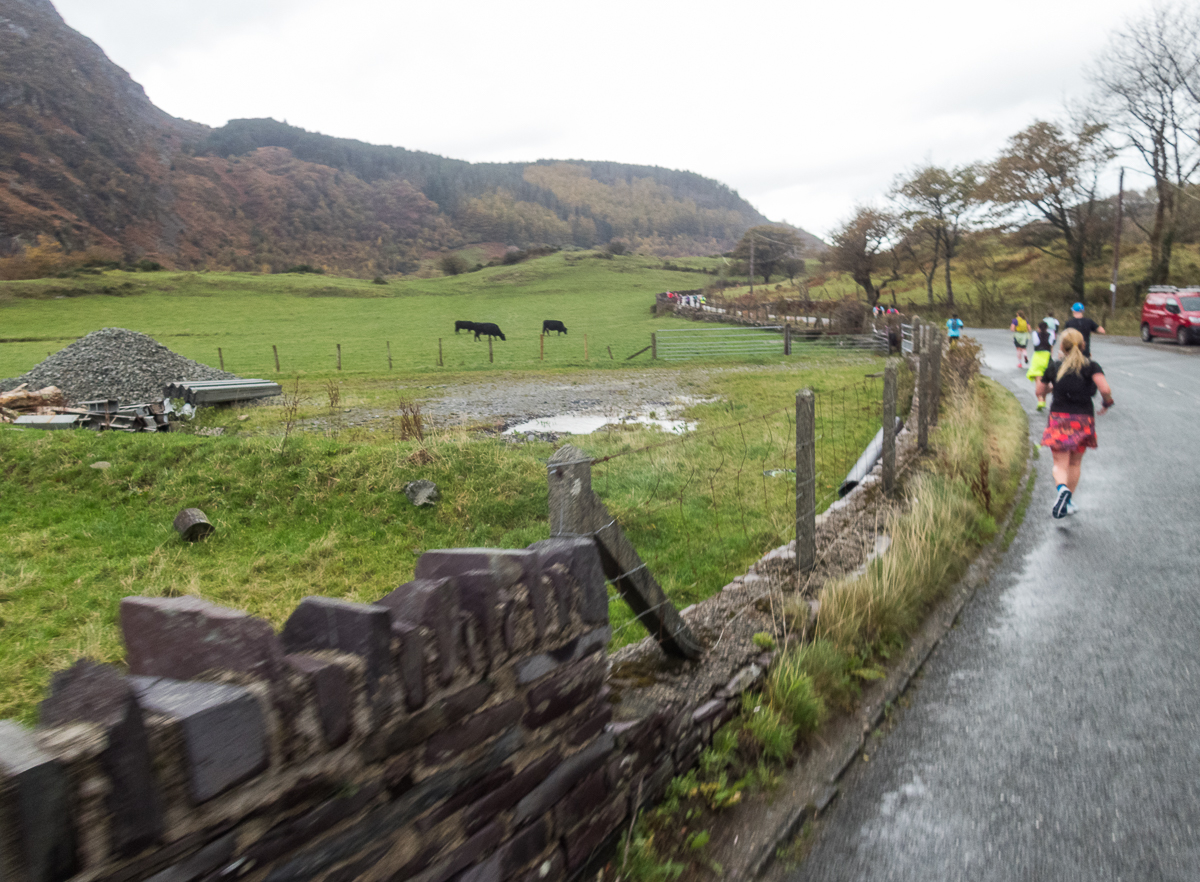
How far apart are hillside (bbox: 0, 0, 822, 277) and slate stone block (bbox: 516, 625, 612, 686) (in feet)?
408

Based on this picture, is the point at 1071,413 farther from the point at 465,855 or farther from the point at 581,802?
the point at 465,855

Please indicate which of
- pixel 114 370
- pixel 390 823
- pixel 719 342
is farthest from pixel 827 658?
pixel 719 342

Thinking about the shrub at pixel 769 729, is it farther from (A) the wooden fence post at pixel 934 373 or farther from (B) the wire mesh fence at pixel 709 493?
(A) the wooden fence post at pixel 934 373

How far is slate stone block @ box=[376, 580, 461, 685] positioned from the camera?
192cm

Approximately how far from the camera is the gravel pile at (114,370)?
1569 cm

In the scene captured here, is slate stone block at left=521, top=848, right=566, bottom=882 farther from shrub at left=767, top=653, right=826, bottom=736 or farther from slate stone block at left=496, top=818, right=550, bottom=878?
shrub at left=767, top=653, right=826, bottom=736

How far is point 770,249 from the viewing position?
97.6m

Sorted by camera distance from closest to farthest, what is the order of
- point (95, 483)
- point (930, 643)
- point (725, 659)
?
point (725, 659) → point (930, 643) → point (95, 483)

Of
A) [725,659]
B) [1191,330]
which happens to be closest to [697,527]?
[725,659]

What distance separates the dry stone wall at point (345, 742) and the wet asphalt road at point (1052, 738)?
135 centimetres

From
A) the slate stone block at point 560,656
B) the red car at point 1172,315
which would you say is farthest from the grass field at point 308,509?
the red car at point 1172,315

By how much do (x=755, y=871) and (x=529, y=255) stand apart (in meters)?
108

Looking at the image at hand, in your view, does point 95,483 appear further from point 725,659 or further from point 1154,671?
point 1154,671

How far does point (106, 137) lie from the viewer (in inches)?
5837
